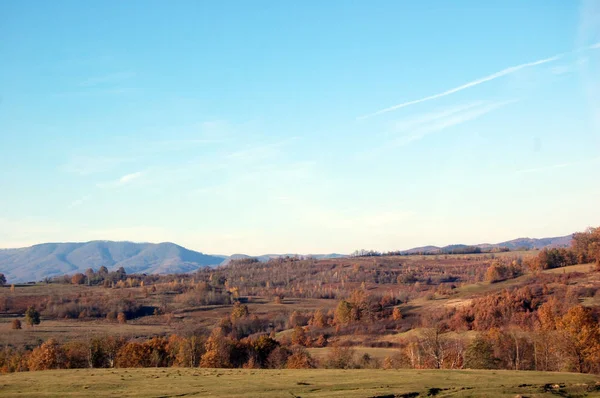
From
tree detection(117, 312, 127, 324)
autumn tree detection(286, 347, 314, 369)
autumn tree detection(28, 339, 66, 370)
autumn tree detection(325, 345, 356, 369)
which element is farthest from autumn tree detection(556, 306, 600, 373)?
tree detection(117, 312, 127, 324)

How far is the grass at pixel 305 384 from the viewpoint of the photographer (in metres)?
36.3

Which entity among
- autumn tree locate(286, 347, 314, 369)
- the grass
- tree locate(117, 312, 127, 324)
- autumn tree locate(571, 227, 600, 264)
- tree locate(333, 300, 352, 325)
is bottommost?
tree locate(117, 312, 127, 324)

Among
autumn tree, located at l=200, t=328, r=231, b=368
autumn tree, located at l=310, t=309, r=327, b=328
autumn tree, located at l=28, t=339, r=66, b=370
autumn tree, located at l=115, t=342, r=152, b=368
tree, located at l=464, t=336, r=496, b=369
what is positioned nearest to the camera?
tree, located at l=464, t=336, r=496, b=369

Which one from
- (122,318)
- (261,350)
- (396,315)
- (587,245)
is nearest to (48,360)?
(261,350)

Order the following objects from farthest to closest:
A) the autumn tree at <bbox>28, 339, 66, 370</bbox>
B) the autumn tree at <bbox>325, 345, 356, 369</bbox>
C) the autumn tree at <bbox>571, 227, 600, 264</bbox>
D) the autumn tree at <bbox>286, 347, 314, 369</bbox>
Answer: the autumn tree at <bbox>571, 227, 600, 264</bbox>
the autumn tree at <bbox>286, 347, 314, 369</bbox>
the autumn tree at <bbox>325, 345, 356, 369</bbox>
the autumn tree at <bbox>28, 339, 66, 370</bbox>

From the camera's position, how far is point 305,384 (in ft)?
134

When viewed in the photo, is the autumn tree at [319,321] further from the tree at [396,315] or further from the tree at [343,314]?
the tree at [396,315]

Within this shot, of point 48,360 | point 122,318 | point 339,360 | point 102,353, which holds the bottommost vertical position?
point 122,318

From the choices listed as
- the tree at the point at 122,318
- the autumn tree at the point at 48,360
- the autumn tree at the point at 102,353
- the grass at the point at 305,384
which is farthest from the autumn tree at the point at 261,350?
the tree at the point at 122,318

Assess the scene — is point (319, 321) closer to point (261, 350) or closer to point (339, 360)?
point (261, 350)

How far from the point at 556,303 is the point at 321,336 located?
55.0 metres

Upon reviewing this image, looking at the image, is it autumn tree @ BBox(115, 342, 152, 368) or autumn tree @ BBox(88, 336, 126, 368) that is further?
autumn tree @ BBox(88, 336, 126, 368)

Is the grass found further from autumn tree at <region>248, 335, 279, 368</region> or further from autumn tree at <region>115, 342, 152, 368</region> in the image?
autumn tree at <region>248, 335, 279, 368</region>

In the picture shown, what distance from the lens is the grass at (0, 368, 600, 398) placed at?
3628 cm
